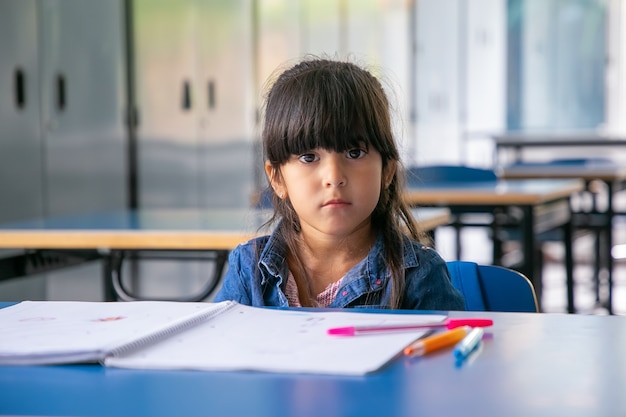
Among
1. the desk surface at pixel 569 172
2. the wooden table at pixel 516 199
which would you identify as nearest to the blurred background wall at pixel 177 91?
Answer: the wooden table at pixel 516 199

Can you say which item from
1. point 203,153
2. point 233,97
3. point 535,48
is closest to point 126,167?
point 203,153

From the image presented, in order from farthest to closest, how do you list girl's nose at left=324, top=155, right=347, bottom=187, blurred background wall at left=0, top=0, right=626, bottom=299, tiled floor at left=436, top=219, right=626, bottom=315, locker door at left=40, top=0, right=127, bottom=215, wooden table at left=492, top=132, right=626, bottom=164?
wooden table at left=492, top=132, right=626, bottom=164 < tiled floor at left=436, top=219, right=626, bottom=315 < locker door at left=40, top=0, right=127, bottom=215 < blurred background wall at left=0, top=0, right=626, bottom=299 < girl's nose at left=324, top=155, right=347, bottom=187

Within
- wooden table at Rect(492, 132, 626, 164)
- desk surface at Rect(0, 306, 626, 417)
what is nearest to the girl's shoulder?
desk surface at Rect(0, 306, 626, 417)

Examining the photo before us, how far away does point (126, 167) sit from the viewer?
16.5ft

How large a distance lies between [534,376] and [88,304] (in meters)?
0.56

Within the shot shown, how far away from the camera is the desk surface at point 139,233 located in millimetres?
2221

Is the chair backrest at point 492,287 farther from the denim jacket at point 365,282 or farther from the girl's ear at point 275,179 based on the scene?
the girl's ear at point 275,179

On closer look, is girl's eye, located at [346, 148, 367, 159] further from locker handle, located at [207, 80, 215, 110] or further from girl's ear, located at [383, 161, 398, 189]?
locker handle, located at [207, 80, 215, 110]

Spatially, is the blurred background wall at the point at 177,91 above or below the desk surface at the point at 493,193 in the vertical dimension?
above

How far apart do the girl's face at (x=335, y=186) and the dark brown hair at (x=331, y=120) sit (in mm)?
16

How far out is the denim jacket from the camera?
1372mm

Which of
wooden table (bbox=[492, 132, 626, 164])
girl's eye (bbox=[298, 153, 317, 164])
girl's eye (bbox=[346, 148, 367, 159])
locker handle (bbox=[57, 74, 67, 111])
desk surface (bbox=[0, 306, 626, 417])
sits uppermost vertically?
locker handle (bbox=[57, 74, 67, 111])

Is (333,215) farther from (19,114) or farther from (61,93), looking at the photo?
(61,93)

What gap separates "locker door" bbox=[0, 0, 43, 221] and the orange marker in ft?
10.7
